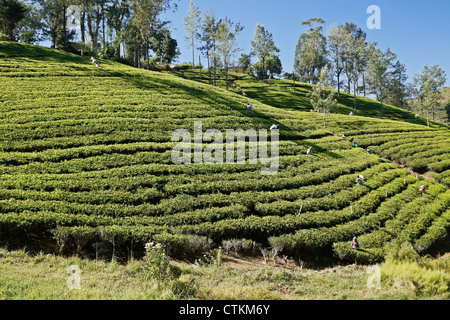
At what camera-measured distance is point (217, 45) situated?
5550 cm

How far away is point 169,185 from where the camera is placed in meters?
18.1

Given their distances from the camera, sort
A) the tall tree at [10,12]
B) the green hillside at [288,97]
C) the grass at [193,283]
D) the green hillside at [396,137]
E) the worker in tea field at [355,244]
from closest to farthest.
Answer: the grass at [193,283] → the worker in tea field at [355,244] → the green hillside at [396,137] → the tall tree at [10,12] → the green hillside at [288,97]

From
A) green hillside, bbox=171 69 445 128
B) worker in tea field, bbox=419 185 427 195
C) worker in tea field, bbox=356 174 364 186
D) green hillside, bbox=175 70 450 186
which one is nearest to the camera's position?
worker in tea field, bbox=356 174 364 186

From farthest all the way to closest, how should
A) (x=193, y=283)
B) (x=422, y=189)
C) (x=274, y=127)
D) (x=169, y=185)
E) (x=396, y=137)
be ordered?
(x=396, y=137) → (x=274, y=127) → (x=422, y=189) → (x=169, y=185) → (x=193, y=283)

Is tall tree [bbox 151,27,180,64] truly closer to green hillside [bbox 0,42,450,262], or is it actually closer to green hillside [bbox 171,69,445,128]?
green hillside [bbox 171,69,445,128]

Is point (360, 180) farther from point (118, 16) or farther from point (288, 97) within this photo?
point (118, 16)

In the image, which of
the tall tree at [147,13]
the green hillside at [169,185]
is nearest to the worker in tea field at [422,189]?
the green hillside at [169,185]

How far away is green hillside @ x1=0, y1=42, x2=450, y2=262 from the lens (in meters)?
14.1

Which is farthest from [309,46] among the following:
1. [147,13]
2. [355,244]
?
[355,244]

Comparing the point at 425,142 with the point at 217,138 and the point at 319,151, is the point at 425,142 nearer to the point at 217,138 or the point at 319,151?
the point at 319,151

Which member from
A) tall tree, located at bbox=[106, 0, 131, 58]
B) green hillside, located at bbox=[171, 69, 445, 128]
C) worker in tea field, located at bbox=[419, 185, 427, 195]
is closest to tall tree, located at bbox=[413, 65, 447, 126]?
green hillside, located at bbox=[171, 69, 445, 128]

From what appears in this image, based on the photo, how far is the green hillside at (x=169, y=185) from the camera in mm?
14086

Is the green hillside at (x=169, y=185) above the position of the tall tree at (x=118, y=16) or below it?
below

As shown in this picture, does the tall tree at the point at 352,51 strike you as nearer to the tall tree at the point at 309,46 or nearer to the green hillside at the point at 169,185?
the tall tree at the point at 309,46
